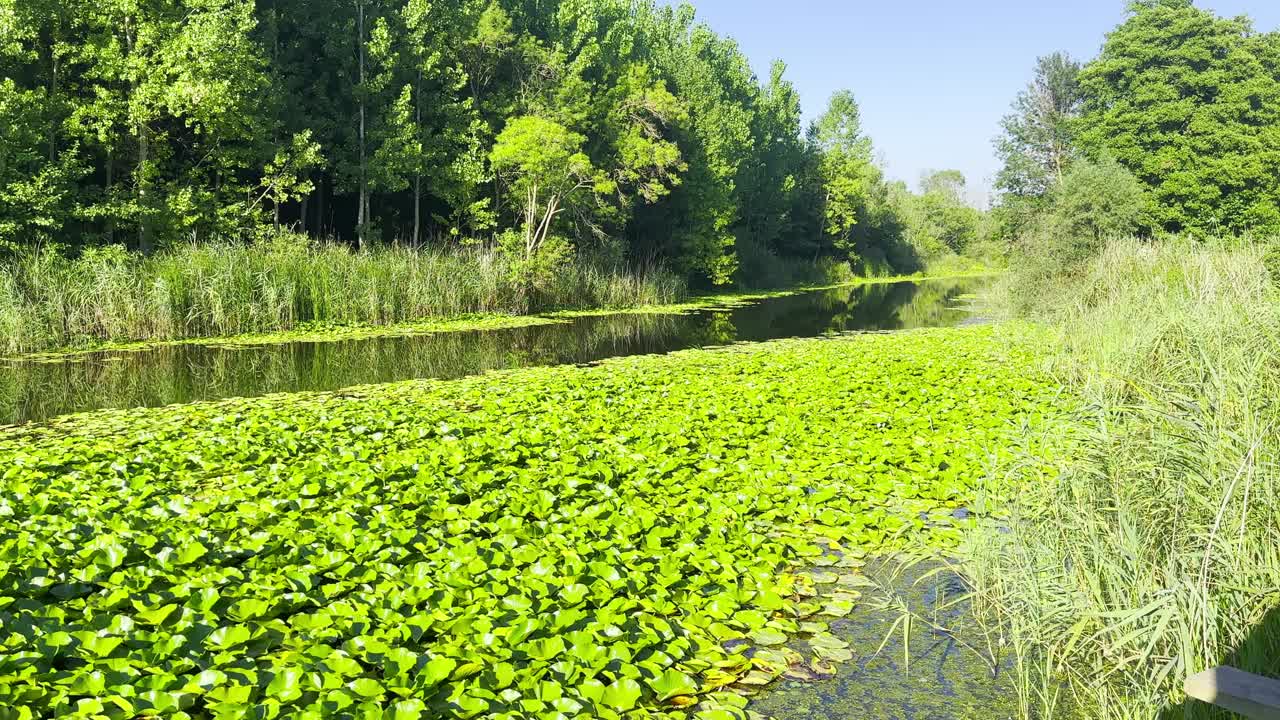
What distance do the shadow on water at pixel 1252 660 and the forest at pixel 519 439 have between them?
0.02 metres

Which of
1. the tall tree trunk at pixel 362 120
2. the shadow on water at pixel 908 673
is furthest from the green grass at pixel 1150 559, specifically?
the tall tree trunk at pixel 362 120

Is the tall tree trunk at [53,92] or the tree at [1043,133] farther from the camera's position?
the tree at [1043,133]

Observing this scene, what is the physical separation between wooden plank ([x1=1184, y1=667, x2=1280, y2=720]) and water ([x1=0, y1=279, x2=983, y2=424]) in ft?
33.3

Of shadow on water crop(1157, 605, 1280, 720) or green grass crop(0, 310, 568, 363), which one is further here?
green grass crop(0, 310, 568, 363)

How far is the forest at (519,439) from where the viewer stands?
10.9ft

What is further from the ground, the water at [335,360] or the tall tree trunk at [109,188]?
the tall tree trunk at [109,188]

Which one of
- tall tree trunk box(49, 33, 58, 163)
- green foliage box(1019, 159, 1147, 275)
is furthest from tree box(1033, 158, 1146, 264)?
tall tree trunk box(49, 33, 58, 163)

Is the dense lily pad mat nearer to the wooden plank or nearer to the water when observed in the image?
the water

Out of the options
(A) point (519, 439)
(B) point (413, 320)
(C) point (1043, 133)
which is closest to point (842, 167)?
(C) point (1043, 133)

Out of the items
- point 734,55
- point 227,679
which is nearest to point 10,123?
point 227,679

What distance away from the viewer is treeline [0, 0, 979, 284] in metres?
18.6

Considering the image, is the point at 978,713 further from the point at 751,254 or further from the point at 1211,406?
the point at 751,254

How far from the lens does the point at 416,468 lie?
20.1 feet

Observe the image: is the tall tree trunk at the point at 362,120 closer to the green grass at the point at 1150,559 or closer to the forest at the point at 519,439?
the forest at the point at 519,439
